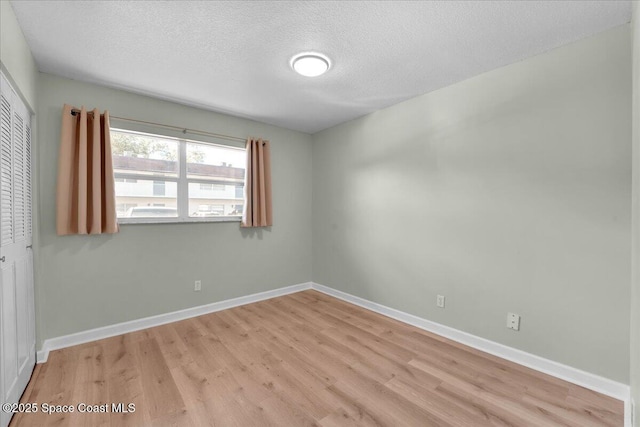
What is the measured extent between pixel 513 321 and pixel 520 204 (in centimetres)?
97

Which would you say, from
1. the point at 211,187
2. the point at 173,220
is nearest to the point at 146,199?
the point at 173,220

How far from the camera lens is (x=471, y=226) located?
2514 mm

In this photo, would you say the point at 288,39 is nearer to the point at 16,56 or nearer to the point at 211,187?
the point at 16,56

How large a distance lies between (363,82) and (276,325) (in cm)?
265

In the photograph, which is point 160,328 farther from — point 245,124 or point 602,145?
point 602,145

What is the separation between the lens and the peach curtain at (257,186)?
3557 mm

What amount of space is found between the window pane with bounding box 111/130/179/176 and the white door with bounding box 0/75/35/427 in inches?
26.2

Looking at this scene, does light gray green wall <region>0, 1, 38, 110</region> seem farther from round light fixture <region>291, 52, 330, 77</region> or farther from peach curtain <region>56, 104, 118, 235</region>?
round light fixture <region>291, 52, 330, 77</region>

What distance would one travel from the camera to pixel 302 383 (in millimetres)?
1967

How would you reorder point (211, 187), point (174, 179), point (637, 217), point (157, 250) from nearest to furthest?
point (637, 217) < point (157, 250) < point (174, 179) < point (211, 187)

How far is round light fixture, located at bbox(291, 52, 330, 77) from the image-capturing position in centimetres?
214

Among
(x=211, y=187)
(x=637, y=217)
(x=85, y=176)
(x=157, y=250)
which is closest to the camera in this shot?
(x=637, y=217)

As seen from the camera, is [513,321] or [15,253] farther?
[513,321]

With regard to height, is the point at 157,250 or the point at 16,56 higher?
the point at 16,56
